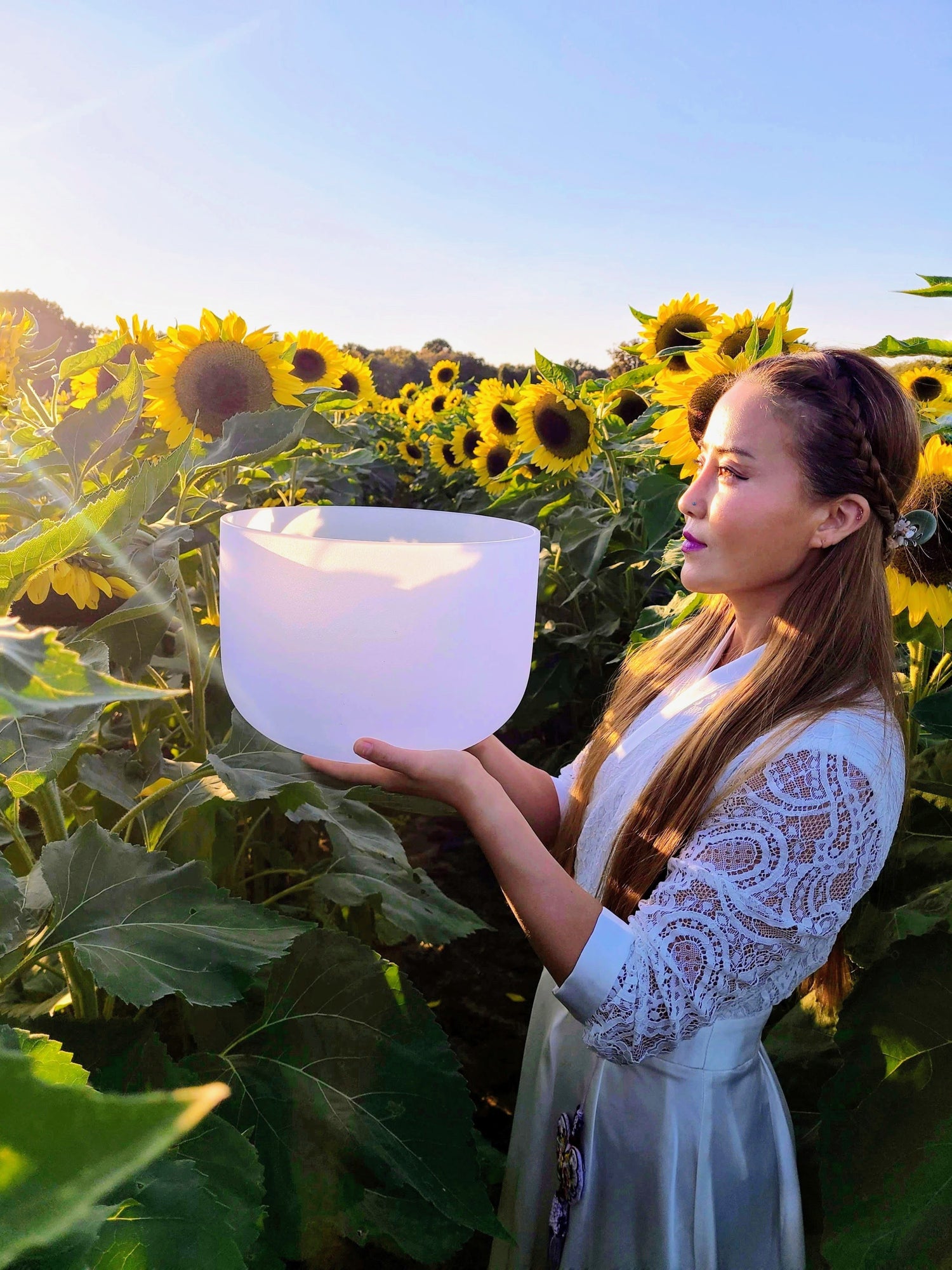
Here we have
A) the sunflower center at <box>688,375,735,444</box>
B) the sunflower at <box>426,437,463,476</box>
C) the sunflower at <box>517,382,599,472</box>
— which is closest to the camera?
the sunflower center at <box>688,375,735,444</box>

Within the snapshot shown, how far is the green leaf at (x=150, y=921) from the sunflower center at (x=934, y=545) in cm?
96

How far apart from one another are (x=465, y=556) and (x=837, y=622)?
2.26 feet

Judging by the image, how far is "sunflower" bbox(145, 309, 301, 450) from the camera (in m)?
1.71

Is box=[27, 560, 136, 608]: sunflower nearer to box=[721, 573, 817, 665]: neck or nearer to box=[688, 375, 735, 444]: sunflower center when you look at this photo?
box=[721, 573, 817, 665]: neck

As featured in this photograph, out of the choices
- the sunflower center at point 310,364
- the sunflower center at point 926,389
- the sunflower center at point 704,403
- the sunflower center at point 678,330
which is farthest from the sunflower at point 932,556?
the sunflower center at point 310,364

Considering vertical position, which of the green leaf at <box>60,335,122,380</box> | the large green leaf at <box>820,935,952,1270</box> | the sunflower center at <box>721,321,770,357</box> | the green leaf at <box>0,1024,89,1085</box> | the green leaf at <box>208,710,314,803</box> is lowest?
the large green leaf at <box>820,935,952,1270</box>

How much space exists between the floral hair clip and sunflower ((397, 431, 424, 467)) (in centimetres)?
620

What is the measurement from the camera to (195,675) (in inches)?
47.4

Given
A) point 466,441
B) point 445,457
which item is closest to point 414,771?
point 466,441

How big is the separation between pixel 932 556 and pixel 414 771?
0.84m

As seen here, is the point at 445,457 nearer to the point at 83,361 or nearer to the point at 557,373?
the point at 557,373

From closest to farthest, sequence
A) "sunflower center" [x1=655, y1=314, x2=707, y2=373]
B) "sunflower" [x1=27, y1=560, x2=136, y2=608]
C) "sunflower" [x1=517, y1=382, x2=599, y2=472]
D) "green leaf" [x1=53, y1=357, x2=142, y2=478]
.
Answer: "green leaf" [x1=53, y1=357, x2=142, y2=478] → "sunflower" [x1=27, y1=560, x2=136, y2=608] → "sunflower center" [x1=655, y1=314, x2=707, y2=373] → "sunflower" [x1=517, y1=382, x2=599, y2=472]

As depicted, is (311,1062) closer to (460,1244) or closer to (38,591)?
(460,1244)

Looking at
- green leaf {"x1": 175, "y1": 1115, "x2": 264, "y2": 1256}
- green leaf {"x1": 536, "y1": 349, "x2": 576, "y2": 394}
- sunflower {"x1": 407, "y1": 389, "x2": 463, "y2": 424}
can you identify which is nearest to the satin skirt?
green leaf {"x1": 175, "y1": 1115, "x2": 264, "y2": 1256}
